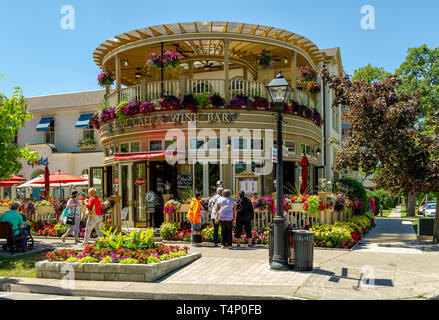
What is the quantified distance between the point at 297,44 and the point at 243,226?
9675 mm

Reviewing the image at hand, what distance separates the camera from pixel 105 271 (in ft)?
29.0

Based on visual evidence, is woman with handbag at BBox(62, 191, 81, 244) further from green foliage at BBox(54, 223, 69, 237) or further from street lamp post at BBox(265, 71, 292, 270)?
street lamp post at BBox(265, 71, 292, 270)

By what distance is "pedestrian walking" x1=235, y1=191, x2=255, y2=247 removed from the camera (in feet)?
43.7

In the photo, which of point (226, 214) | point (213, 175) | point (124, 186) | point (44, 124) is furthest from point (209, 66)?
point (44, 124)

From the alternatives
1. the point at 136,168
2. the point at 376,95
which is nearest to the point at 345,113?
the point at 376,95

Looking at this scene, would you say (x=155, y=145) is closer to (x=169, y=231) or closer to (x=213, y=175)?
(x=213, y=175)

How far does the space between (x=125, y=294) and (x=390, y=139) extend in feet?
30.9

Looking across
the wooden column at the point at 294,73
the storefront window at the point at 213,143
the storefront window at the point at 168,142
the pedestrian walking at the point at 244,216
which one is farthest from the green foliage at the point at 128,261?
the wooden column at the point at 294,73

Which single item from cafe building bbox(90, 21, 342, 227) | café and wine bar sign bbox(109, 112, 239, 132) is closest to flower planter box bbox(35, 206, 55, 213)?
cafe building bbox(90, 21, 342, 227)

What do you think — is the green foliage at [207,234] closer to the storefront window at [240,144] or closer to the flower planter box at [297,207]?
the flower planter box at [297,207]

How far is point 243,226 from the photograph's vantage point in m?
14.2

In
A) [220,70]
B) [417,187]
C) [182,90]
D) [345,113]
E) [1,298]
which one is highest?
[220,70]

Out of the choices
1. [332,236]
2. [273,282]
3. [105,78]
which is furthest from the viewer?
[105,78]
